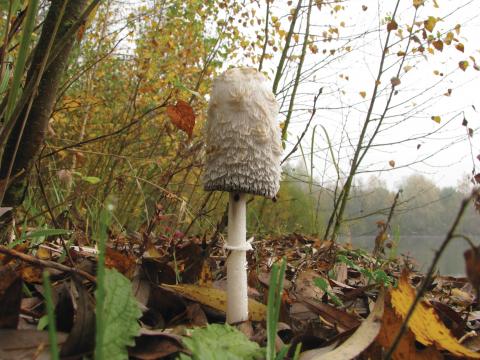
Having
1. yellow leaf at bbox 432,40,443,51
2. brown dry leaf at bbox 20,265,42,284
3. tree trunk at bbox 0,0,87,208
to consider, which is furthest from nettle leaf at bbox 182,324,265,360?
yellow leaf at bbox 432,40,443,51

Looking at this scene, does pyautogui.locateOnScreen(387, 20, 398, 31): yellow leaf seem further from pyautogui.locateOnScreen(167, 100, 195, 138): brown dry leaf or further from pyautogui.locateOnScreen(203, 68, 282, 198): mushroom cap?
pyautogui.locateOnScreen(203, 68, 282, 198): mushroom cap

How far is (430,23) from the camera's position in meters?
4.20

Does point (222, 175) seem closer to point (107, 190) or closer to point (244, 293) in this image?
point (244, 293)

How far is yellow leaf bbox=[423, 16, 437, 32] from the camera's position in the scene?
418cm

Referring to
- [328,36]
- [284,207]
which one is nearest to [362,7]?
[328,36]

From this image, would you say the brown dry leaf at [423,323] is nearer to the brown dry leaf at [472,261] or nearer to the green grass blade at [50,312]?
the brown dry leaf at [472,261]

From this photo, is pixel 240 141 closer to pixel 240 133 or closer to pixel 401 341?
pixel 240 133

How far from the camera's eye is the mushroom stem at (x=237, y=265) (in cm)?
159

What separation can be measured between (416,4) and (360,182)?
2063mm

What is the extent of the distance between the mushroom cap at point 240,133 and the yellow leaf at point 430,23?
3405 millimetres

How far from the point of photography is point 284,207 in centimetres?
1505

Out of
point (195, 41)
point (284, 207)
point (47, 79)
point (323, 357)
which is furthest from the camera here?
point (284, 207)

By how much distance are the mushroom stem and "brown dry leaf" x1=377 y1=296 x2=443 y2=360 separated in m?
0.55

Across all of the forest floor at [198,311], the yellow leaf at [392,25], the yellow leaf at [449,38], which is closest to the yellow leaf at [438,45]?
the yellow leaf at [449,38]
